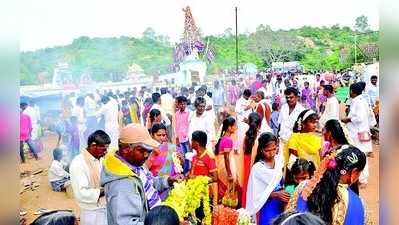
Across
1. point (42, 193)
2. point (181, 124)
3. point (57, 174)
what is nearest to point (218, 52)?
point (181, 124)

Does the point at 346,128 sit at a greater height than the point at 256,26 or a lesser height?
lesser

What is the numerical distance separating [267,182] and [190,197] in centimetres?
52

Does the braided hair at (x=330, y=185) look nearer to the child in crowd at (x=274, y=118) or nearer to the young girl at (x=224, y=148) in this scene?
the child in crowd at (x=274, y=118)

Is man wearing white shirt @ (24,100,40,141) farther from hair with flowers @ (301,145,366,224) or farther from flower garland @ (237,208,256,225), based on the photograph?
hair with flowers @ (301,145,366,224)

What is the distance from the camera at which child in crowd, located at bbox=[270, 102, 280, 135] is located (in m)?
4.20

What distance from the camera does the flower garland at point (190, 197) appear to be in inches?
157

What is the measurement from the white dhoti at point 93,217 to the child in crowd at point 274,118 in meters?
1.22

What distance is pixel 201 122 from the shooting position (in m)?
4.17

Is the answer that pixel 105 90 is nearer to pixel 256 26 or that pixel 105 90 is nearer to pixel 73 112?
pixel 73 112

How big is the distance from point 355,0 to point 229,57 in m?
0.90

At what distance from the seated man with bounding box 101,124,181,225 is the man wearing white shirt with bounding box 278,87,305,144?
2.90 feet

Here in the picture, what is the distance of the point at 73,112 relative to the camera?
12.6ft
